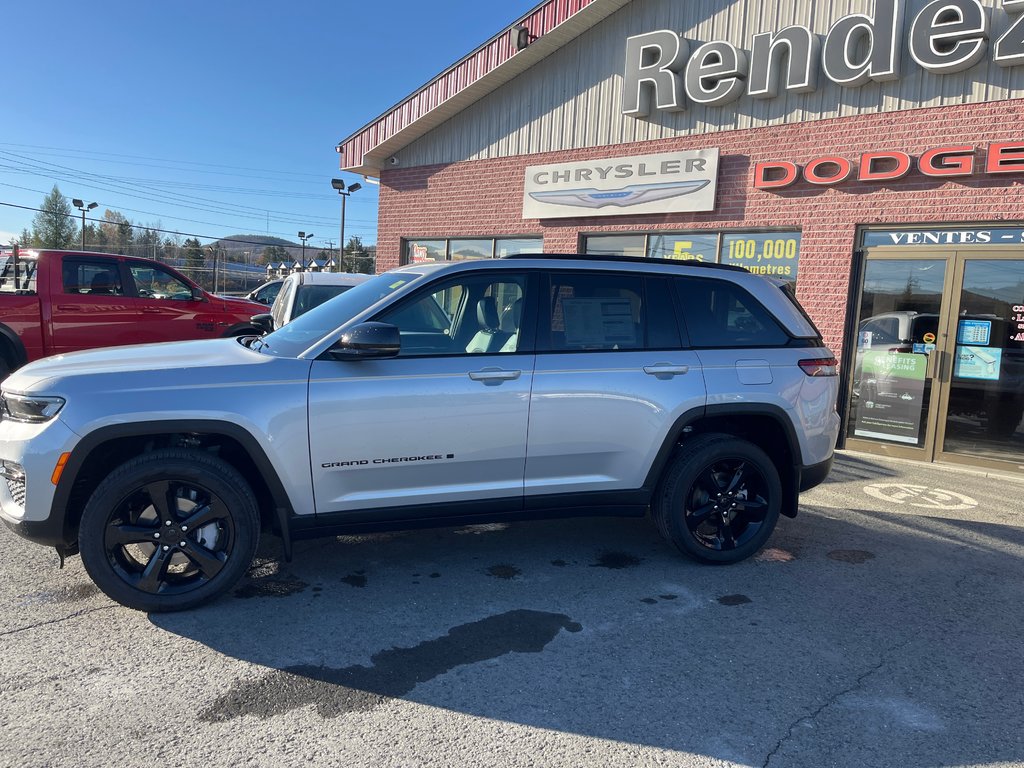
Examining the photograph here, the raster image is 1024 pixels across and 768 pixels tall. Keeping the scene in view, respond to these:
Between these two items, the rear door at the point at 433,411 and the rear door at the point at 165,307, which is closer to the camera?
the rear door at the point at 433,411

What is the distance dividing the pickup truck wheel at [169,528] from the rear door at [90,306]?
695cm

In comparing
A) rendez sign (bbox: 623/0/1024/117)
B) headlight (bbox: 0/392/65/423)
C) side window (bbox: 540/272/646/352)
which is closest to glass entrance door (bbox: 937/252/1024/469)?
rendez sign (bbox: 623/0/1024/117)

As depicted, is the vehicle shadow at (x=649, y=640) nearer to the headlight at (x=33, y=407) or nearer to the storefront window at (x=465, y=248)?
the headlight at (x=33, y=407)

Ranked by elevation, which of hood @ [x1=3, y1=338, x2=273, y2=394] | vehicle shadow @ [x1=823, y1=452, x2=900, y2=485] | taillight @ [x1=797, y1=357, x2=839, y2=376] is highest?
taillight @ [x1=797, y1=357, x2=839, y2=376]

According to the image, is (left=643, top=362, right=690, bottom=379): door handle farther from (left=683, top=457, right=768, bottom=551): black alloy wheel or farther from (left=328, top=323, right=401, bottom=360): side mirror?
(left=328, top=323, right=401, bottom=360): side mirror

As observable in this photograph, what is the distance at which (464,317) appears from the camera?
4230mm

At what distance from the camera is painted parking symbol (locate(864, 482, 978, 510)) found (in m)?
6.59

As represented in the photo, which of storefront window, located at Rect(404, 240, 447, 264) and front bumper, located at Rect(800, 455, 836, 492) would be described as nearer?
front bumper, located at Rect(800, 455, 836, 492)

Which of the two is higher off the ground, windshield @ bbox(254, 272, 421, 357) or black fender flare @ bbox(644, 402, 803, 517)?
windshield @ bbox(254, 272, 421, 357)

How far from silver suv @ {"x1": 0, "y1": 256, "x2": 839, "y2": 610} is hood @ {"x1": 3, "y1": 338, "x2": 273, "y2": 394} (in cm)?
2

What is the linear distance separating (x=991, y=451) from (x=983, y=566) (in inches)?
150

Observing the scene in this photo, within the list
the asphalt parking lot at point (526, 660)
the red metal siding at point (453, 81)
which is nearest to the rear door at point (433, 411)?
the asphalt parking lot at point (526, 660)

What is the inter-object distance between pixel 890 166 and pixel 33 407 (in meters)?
8.46

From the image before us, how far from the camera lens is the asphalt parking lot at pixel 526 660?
2770 mm
